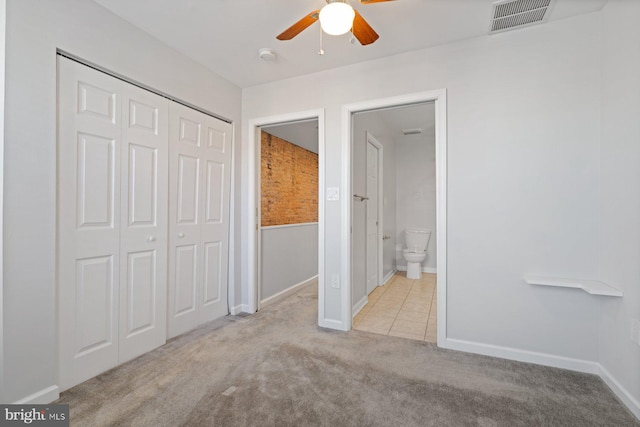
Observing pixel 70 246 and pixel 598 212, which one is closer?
pixel 70 246

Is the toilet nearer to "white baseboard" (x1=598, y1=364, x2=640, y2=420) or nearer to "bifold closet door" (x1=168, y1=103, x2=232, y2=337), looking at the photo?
"white baseboard" (x1=598, y1=364, x2=640, y2=420)

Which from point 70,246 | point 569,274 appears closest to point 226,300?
point 70,246

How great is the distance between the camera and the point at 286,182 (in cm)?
413

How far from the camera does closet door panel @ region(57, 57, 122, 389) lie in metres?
1.79

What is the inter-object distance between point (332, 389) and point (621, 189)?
2135mm

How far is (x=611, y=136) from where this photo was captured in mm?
1849

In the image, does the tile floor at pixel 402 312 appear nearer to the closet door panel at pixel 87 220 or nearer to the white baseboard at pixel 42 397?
the closet door panel at pixel 87 220

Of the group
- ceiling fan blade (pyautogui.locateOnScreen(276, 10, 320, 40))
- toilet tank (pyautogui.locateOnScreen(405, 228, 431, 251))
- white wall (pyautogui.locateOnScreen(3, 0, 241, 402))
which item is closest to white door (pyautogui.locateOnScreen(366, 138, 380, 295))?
toilet tank (pyautogui.locateOnScreen(405, 228, 431, 251))

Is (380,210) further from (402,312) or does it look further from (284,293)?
(284,293)

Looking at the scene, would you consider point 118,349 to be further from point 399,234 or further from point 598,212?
point 399,234

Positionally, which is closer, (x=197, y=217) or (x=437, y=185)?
(x=437, y=185)

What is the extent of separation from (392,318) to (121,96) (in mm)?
3091

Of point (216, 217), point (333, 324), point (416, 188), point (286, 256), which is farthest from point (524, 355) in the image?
point (416, 188)

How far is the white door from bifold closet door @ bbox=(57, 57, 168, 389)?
2.40 meters
